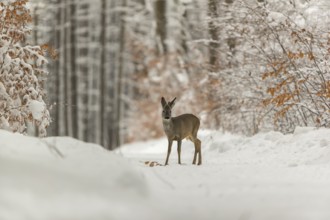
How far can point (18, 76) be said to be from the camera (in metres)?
11.9

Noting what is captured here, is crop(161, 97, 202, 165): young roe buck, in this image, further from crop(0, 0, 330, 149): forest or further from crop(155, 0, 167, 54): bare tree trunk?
crop(155, 0, 167, 54): bare tree trunk

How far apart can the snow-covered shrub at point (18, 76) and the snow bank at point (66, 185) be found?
4.98m

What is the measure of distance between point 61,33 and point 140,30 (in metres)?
5.01

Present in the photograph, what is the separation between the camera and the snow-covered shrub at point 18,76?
11.8 meters

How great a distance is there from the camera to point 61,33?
38.4 meters

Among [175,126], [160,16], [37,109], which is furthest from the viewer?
[160,16]

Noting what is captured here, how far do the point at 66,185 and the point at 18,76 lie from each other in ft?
20.7

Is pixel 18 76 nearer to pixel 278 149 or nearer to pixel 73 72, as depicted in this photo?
pixel 278 149

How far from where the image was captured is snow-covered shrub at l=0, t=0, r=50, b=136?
11.8m

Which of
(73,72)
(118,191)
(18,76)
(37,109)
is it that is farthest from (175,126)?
(73,72)

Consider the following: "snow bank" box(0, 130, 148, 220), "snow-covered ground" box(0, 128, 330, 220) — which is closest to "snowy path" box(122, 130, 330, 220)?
"snow-covered ground" box(0, 128, 330, 220)

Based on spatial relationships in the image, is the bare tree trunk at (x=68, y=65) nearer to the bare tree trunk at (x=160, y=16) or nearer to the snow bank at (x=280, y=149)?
the bare tree trunk at (x=160, y=16)

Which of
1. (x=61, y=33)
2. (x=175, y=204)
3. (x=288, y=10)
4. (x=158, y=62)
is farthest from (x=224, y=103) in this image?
(x=61, y=33)

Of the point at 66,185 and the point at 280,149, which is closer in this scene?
the point at 66,185
